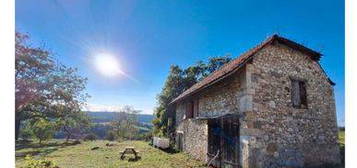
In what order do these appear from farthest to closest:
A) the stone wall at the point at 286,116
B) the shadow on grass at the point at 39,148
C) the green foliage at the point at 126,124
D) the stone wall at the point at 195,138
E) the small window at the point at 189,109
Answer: the green foliage at the point at 126,124 → the shadow on grass at the point at 39,148 → the small window at the point at 189,109 → the stone wall at the point at 195,138 → the stone wall at the point at 286,116

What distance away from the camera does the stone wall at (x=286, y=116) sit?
669cm

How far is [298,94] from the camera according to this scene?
807 cm

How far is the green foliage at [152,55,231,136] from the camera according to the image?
1861cm

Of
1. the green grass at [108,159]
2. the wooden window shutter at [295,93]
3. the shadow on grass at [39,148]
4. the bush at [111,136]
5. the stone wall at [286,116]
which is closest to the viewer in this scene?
the stone wall at [286,116]

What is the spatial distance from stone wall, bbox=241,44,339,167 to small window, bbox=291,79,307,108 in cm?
17

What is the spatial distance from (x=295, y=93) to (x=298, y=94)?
5.6 inches

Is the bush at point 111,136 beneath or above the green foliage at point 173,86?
beneath

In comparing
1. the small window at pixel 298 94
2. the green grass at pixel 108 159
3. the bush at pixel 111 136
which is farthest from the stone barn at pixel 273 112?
the bush at pixel 111 136

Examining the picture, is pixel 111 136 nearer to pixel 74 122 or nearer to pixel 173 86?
→ pixel 74 122

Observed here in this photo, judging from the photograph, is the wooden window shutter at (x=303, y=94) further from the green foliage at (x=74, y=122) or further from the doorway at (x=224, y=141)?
the green foliage at (x=74, y=122)

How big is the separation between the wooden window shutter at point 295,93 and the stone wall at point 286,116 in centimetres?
22

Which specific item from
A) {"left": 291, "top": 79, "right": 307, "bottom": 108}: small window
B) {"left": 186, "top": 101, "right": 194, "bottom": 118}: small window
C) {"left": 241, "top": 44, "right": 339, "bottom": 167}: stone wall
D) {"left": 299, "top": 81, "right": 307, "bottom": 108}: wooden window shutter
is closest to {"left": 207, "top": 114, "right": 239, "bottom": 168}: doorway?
{"left": 241, "top": 44, "right": 339, "bottom": 167}: stone wall
